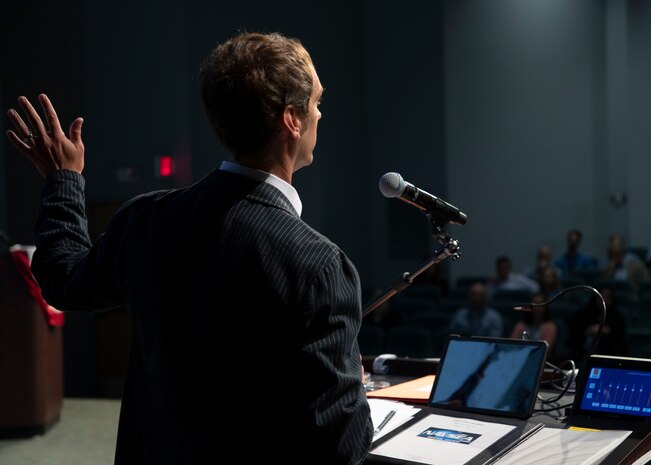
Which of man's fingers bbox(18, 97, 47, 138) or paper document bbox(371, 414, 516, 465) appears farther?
paper document bbox(371, 414, 516, 465)

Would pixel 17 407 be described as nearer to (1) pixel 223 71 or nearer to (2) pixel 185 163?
(2) pixel 185 163

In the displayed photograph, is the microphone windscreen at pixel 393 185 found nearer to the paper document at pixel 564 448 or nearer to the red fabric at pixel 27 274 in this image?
the paper document at pixel 564 448

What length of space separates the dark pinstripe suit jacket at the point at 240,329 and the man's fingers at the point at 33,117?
0.26m

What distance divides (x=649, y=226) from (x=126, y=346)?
24.4 ft

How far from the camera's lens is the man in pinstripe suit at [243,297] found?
1068 millimetres

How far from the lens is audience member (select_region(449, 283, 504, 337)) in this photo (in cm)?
691

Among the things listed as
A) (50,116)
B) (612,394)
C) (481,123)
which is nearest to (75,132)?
(50,116)

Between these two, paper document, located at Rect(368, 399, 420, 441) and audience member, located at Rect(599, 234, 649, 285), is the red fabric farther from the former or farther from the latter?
audience member, located at Rect(599, 234, 649, 285)

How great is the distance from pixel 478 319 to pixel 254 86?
20.0 feet

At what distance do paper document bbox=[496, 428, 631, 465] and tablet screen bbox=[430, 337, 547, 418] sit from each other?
0.14 meters

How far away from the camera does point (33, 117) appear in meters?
1.33

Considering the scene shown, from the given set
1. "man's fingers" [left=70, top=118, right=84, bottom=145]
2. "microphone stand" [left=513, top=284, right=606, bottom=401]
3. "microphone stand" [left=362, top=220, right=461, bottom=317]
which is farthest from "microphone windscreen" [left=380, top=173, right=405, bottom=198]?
"man's fingers" [left=70, top=118, right=84, bottom=145]

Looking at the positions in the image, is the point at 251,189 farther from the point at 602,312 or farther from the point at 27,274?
the point at 27,274

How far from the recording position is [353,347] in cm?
110
